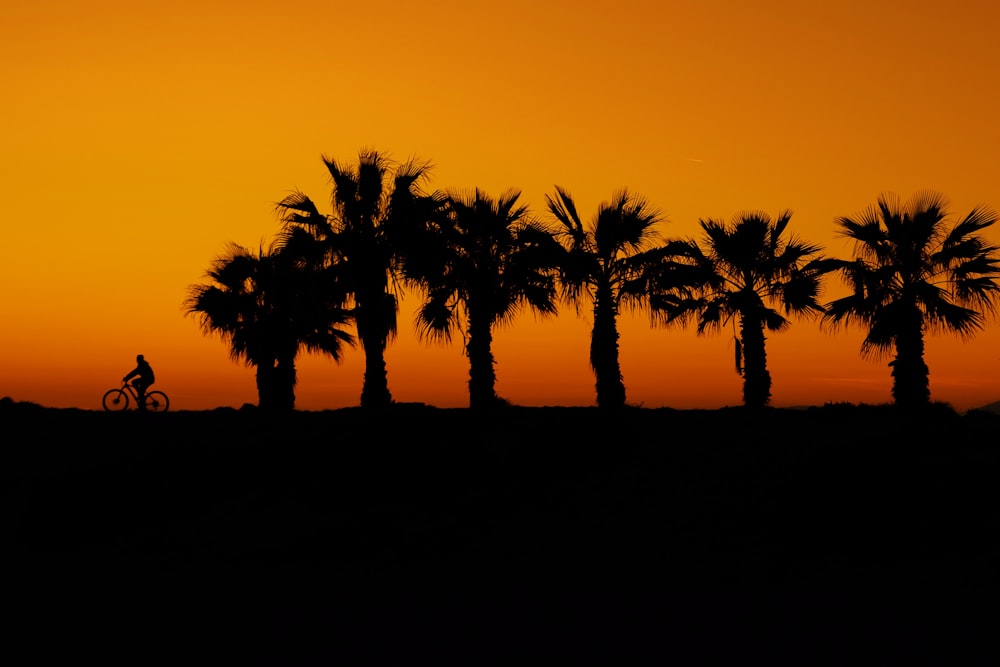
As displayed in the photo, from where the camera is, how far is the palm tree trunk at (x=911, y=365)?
Answer: 3772 cm

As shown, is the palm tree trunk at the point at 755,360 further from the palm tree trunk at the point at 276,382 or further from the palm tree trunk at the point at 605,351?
the palm tree trunk at the point at 276,382

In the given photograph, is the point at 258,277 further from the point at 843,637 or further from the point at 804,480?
the point at 843,637

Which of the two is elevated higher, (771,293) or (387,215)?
(387,215)

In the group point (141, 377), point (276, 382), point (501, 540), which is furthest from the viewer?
point (276, 382)

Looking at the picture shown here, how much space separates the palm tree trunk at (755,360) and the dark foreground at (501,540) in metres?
9.79

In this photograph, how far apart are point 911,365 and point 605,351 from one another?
35.7ft

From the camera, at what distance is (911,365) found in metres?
38.1

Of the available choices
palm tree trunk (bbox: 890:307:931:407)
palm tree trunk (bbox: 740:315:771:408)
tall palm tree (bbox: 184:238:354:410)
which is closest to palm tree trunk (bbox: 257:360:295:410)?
tall palm tree (bbox: 184:238:354:410)

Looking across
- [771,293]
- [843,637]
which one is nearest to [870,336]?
[771,293]

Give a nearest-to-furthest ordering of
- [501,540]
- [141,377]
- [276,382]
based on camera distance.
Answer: [501,540], [141,377], [276,382]

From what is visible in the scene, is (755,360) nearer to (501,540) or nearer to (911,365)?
(911,365)

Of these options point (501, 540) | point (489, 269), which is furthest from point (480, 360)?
point (501, 540)

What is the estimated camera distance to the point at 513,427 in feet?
103

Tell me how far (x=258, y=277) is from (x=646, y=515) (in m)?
30.0
